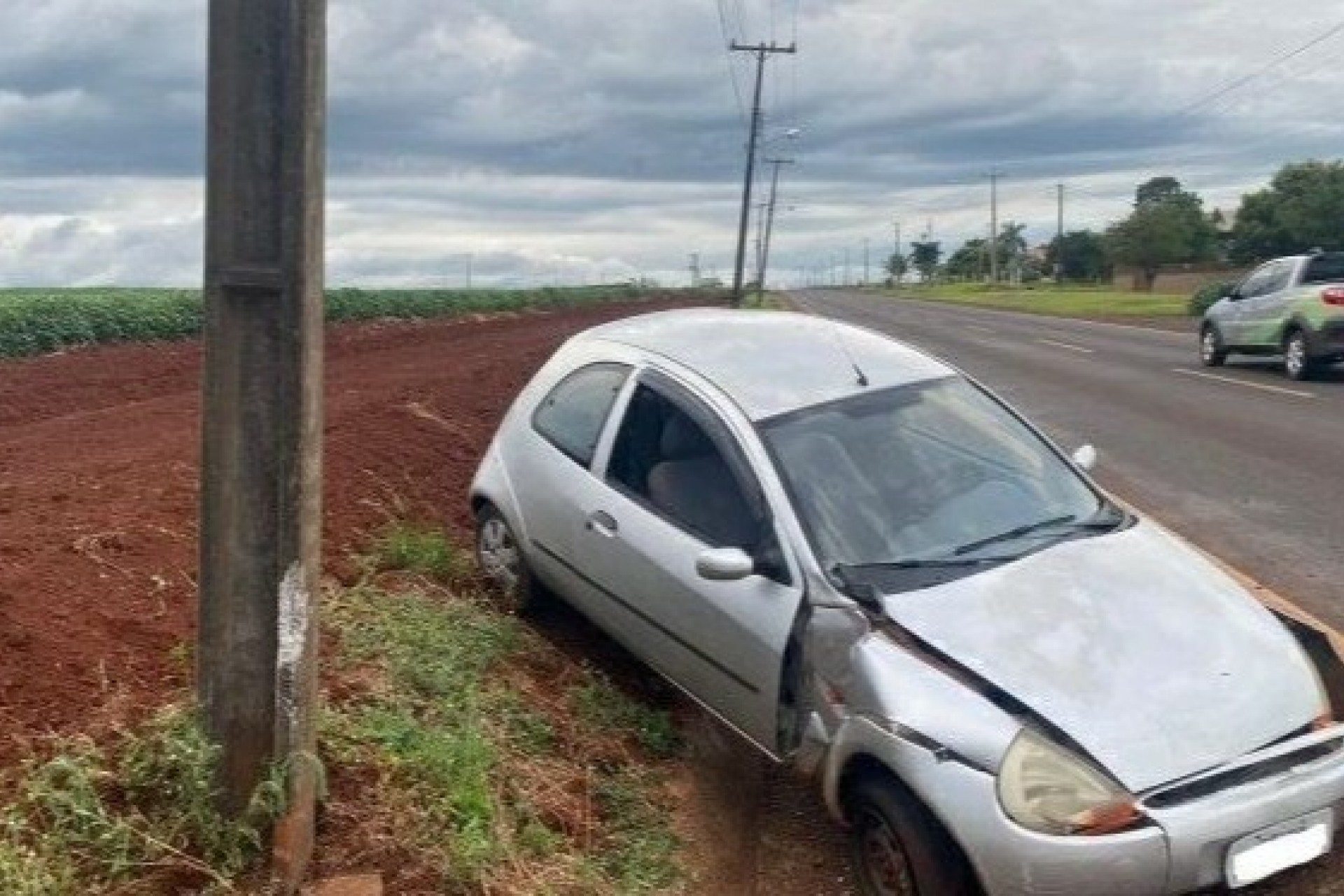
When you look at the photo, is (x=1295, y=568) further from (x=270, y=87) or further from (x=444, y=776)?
(x=270, y=87)

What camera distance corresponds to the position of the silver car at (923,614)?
13.1 ft

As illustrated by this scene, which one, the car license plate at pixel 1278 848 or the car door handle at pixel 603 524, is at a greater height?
the car door handle at pixel 603 524

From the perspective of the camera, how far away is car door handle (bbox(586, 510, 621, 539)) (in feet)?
19.7

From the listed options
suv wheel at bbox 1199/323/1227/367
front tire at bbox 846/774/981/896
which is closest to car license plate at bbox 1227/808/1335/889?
front tire at bbox 846/774/981/896

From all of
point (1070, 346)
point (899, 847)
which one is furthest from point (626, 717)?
point (1070, 346)

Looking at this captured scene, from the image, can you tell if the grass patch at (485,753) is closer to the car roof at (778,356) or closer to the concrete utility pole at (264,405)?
the concrete utility pole at (264,405)

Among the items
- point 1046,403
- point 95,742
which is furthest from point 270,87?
point 1046,403

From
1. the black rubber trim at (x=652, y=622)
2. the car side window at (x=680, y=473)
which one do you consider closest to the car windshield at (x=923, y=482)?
the car side window at (x=680, y=473)

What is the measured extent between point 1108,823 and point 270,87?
3.01 meters

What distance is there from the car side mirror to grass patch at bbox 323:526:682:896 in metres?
0.99

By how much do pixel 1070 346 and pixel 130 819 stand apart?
86.0 feet

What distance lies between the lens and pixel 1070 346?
28516 mm

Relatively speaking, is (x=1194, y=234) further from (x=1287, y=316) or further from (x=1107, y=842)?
(x=1107, y=842)

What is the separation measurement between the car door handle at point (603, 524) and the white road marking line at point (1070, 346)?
847 inches
